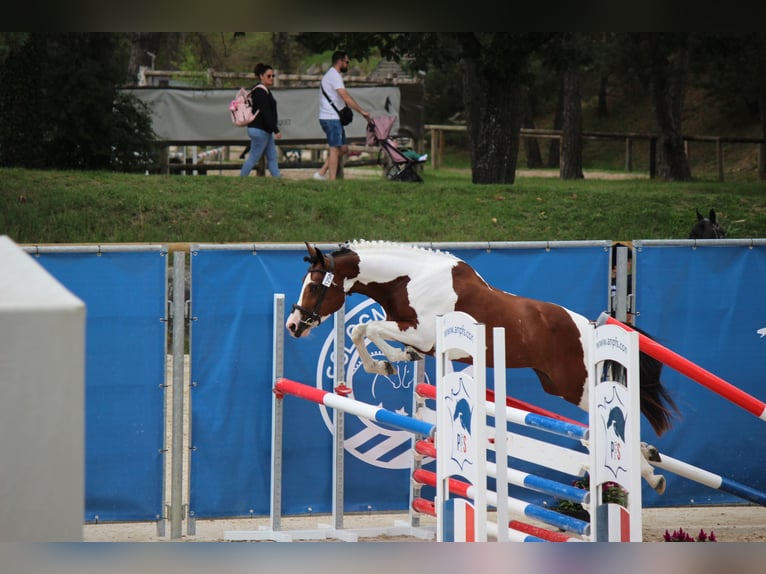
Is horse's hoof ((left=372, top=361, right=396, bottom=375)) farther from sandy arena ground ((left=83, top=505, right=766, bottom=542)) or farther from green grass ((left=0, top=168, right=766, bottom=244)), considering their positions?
green grass ((left=0, top=168, right=766, bottom=244))

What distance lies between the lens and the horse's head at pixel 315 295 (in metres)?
6.86

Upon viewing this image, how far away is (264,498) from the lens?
25.3ft

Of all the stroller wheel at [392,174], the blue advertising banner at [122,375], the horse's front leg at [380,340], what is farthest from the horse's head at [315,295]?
the stroller wheel at [392,174]

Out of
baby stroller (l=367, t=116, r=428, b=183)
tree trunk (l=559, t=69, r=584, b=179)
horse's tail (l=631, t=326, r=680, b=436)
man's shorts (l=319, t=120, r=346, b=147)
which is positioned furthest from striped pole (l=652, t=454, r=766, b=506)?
tree trunk (l=559, t=69, r=584, b=179)

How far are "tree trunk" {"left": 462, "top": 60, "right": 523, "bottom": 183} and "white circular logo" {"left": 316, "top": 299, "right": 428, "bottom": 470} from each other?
10.1 metres

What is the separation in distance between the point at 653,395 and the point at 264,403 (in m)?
2.50

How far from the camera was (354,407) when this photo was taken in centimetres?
677

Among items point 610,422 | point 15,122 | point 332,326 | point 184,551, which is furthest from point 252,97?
point 184,551

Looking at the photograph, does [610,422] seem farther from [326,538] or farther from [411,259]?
[326,538]

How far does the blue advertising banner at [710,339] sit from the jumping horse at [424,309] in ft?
3.60

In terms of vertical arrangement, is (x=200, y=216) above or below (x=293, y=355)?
above

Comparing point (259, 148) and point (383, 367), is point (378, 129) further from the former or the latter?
point (383, 367)

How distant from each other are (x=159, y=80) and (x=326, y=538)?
1870 centimetres

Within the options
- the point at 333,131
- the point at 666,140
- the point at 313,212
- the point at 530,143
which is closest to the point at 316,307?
the point at 313,212
